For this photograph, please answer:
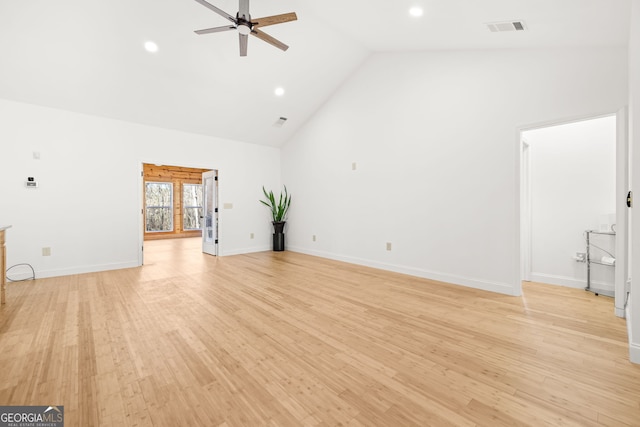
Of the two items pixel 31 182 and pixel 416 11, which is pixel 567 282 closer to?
pixel 416 11

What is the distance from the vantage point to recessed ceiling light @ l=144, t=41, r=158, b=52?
372 centimetres

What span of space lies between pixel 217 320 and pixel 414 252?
3.02 m

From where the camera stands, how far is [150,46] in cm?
376

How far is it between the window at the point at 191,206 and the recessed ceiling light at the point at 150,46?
7743mm

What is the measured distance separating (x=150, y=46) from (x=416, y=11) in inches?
139

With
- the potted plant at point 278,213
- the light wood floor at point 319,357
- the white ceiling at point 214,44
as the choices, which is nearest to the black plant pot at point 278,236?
the potted plant at point 278,213

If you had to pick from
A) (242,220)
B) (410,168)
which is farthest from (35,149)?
(410,168)

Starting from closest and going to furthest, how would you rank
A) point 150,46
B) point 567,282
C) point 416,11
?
point 416,11 → point 567,282 → point 150,46

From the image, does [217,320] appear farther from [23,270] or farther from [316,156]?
[316,156]

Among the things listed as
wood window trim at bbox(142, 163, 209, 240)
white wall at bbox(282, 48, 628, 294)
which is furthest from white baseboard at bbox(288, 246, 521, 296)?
wood window trim at bbox(142, 163, 209, 240)

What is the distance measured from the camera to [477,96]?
361 centimetres

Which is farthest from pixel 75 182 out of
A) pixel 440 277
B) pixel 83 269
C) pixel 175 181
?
pixel 175 181

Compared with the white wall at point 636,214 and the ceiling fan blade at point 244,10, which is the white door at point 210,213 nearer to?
the ceiling fan blade at point 244,10

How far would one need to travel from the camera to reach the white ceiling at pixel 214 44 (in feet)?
8.86
